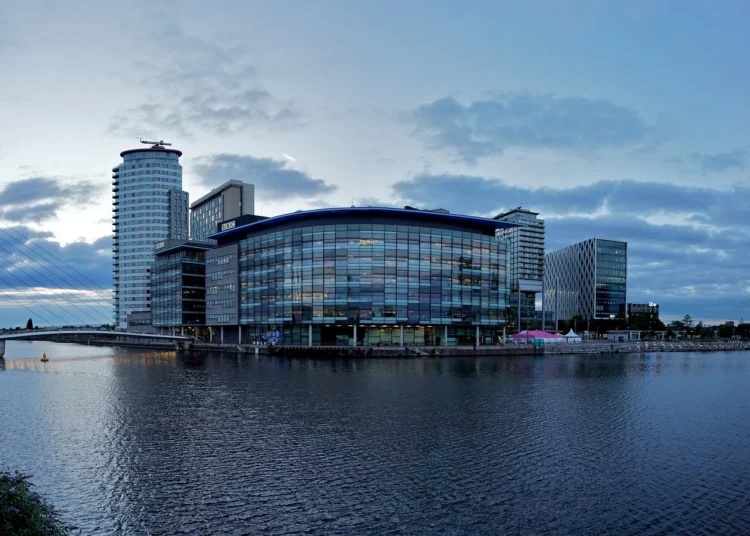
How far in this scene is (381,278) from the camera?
129 meters

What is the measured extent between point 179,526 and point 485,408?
3501 centimetres

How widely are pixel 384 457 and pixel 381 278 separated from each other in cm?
9364

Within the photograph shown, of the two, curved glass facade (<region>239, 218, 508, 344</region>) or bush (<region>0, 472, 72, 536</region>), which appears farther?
curved glass facade (<region>239, 218, 508, 344</region>)

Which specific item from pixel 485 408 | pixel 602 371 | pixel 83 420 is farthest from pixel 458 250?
pixel 83 420

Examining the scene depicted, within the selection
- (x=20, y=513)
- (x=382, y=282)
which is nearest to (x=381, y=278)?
(x=382, y=282)

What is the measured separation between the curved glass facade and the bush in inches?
4391

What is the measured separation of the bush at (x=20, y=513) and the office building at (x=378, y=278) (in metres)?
112

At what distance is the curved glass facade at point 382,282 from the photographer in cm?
12862

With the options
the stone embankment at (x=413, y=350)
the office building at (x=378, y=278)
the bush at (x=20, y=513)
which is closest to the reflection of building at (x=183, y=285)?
the stone embankment at (x=413, y=350)

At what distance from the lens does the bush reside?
51.6 ft

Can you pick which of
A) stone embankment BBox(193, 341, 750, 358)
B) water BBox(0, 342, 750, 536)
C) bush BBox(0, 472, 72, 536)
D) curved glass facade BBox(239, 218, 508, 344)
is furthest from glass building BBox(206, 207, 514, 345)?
bush BBox(0, 472, 72, 536)

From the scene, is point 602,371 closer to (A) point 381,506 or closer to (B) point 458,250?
(B) point 458,250

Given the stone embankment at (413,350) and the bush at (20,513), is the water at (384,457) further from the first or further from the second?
the stone embankment at (413,350)

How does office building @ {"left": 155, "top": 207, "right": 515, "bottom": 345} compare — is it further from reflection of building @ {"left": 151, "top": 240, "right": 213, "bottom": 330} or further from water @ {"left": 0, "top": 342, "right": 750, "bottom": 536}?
water @ {"left": 0, "top": 342, "right": 750, "bottom": 536}
